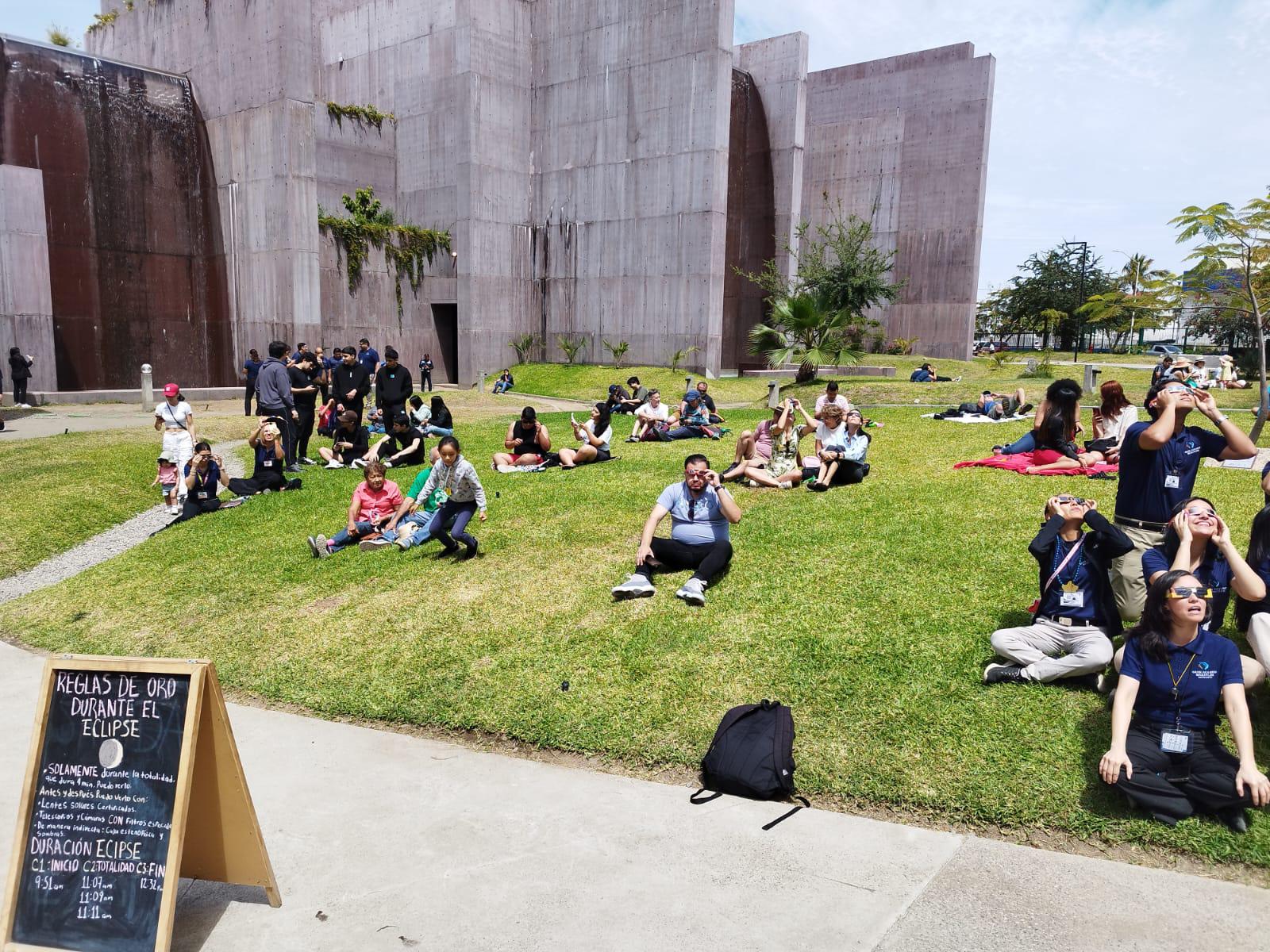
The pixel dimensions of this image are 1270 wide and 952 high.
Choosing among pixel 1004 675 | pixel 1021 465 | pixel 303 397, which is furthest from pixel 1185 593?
pixel 303 397

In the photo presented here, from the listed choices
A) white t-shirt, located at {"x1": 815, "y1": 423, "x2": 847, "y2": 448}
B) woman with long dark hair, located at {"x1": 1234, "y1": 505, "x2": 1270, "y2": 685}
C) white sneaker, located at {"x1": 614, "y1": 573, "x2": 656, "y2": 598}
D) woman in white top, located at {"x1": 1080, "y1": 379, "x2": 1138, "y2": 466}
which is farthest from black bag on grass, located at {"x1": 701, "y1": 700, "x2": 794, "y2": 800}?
woman in white top, located at {"x1": 1080, "y1": 379, "x2": 1138, "y2": 466}

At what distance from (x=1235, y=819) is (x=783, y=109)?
33270mm

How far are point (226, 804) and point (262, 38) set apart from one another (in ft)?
108

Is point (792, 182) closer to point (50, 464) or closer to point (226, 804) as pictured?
point (50, 464)

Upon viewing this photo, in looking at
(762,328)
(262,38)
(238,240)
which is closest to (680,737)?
(762,328)

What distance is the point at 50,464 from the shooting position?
14.8 meters

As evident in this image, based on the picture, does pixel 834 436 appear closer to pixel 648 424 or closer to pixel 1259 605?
pixel 648 424

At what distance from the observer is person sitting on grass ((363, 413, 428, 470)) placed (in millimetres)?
14758

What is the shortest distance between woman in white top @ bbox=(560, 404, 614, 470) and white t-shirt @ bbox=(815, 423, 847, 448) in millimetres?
3777

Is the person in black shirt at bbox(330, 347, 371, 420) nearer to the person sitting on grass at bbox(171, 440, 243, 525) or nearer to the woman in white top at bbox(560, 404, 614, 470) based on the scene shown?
the person sitting on grass at bbox(171, 440, 243, 525)

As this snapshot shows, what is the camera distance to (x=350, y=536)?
10.3 metres

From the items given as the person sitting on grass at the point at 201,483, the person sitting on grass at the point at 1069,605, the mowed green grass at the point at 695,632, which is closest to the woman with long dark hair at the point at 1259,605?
the mowed green grass at the point at 695,632

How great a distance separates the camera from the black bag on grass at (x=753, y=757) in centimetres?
505

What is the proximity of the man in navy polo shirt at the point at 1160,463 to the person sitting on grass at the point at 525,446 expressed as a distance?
9163 mm
